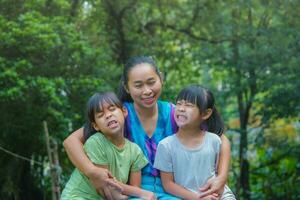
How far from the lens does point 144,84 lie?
353cm

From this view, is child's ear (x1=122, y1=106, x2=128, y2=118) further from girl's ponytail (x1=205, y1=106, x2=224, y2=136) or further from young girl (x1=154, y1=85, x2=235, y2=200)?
girl's ponytail (x1=205, y1=106, x2=224, y2=136)

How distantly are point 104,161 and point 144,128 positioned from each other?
408 millimetres

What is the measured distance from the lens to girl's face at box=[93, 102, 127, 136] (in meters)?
3.38

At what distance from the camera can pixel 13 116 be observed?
6.27 meters

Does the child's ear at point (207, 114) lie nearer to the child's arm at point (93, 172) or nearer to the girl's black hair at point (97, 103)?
the girl's black hair at point (97, 103)

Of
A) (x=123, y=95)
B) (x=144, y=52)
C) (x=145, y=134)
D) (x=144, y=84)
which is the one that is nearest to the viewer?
(x=144, y=84)

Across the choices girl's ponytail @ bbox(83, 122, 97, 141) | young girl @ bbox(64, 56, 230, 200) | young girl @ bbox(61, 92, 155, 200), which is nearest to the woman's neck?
young girl @ bbox(64, 56, 230, 200)

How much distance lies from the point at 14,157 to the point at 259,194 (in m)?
3.77

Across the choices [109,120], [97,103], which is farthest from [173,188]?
[97,103]

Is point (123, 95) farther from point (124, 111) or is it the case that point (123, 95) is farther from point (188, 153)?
point (188, 153)

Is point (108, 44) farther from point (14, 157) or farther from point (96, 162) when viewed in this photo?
point (96, 162)

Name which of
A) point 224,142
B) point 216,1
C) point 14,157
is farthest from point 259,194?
point 224,142

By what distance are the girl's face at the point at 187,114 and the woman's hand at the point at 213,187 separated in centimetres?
35

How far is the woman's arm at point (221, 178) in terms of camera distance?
11.1ft
